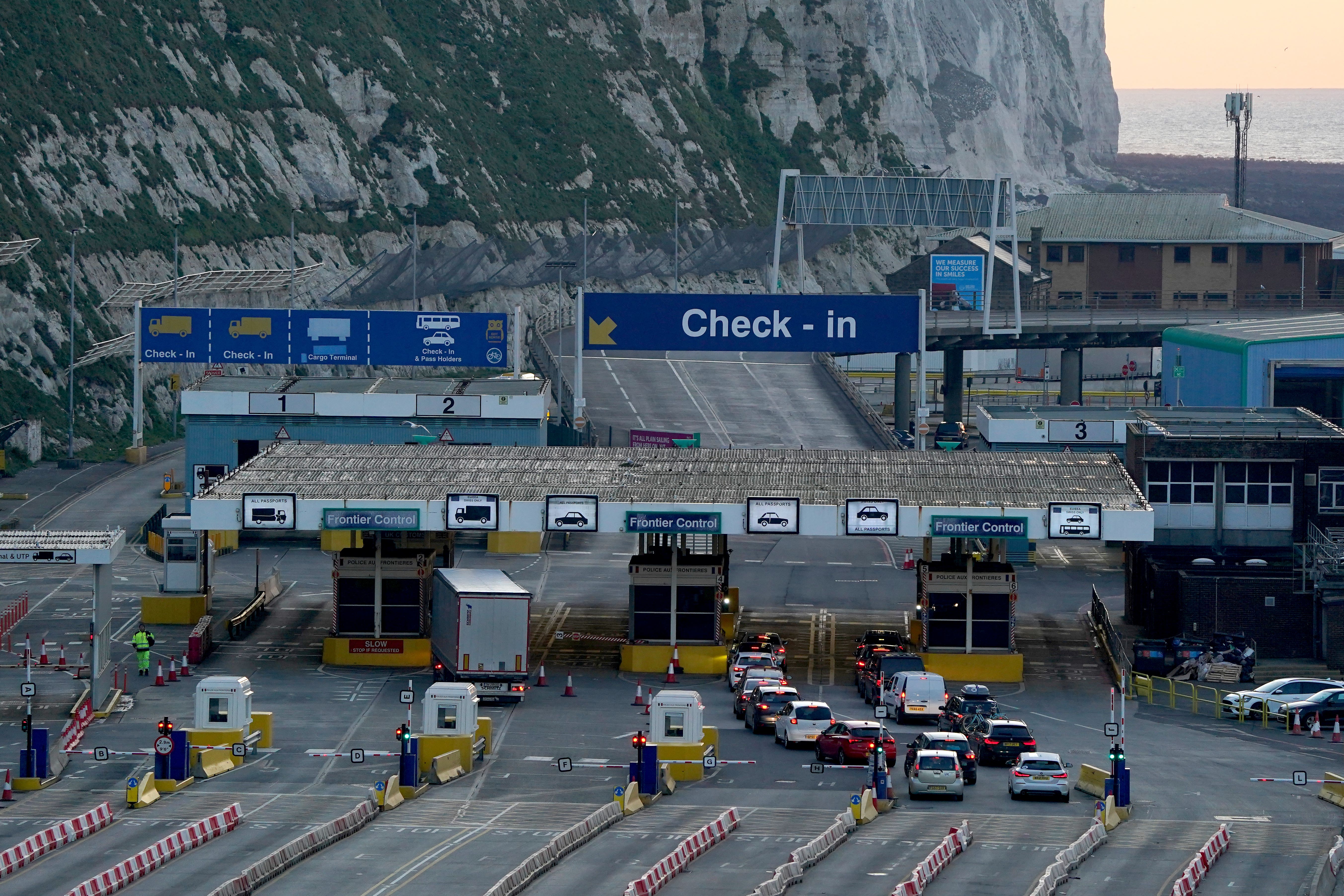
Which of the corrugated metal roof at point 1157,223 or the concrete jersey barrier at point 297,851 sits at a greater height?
the corrugated metal roof at point 1157,223

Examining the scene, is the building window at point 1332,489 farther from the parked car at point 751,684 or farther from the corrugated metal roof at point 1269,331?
the corrugated metal roof at point 1269,331

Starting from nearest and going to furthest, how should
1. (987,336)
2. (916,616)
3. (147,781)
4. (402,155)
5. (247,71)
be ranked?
(147,781) < (916,616) < (987,336) < (247,71) < (402,155)

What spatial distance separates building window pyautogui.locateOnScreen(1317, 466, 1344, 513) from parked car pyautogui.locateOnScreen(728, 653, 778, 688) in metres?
21.0

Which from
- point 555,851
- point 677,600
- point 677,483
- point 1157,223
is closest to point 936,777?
point 555,851

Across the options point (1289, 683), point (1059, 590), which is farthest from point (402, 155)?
point (1289, 683)

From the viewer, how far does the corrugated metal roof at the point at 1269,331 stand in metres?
94.4

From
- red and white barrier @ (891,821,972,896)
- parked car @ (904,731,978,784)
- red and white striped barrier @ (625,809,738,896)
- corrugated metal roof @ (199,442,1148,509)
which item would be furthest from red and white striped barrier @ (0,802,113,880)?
corrugated metal roof @ (199,442,1148,509)

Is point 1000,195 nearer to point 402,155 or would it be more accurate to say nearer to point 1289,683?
point 402,155

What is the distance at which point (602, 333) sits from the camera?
87.5m

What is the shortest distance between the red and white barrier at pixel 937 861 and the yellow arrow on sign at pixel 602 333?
49330mm

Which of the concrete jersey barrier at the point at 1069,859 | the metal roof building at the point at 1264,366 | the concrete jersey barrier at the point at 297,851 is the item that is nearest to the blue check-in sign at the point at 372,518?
the concrete jersey barrier at the point at 297,851

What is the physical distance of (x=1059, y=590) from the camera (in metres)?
75.3

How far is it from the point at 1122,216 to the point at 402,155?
5583cm

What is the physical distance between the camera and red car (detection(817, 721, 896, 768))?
46312 mm
